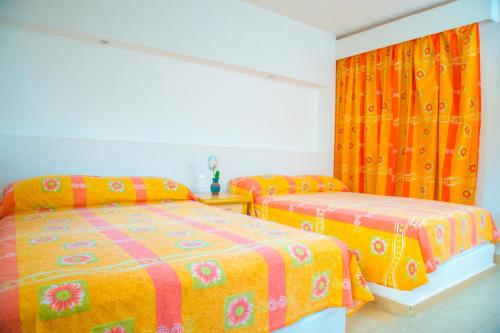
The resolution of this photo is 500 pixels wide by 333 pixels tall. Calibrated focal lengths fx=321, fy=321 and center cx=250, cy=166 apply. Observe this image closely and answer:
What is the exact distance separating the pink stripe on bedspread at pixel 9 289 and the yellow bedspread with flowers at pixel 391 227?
1.98 meters

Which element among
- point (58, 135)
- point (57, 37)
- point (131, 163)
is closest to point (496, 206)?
point (131, 163)

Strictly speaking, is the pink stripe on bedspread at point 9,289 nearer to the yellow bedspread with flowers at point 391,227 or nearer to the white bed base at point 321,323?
the white bed base at point 321,323

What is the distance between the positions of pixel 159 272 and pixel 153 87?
89.1 inches

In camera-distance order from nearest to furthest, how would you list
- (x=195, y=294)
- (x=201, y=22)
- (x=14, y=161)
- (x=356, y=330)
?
(x=195, y=294) < (x=356, y=330) < (x=14, y=161) < (x=201, y=22)

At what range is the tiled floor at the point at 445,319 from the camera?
186 centimetres

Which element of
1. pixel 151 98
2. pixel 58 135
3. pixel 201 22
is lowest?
pixel 58 135

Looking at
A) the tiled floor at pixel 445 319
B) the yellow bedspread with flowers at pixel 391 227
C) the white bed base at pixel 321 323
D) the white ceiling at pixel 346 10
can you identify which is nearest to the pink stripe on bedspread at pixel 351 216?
the yellow bedspread with flowers at pixel 391 227

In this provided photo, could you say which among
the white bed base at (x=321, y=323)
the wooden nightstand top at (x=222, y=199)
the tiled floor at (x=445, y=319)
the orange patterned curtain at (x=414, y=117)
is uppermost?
the orange patterned curtain at (x=414, y=117)

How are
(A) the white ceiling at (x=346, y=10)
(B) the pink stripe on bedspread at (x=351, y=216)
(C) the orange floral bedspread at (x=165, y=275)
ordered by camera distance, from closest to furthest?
Result: 1. (C) the orange floral bedspread at (x=165, y=275)
2. (B) the pink stripe on bedspread at (x=351, y=216)
3. (A) the white ceiling at (x=346, y=10)

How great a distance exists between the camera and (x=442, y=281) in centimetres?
224

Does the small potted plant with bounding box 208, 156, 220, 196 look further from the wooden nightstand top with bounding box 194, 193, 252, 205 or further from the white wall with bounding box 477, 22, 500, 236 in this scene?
the white wall with bounding box 477, 22, 500, 236

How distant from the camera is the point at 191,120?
321cm

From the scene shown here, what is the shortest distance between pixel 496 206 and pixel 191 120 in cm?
309

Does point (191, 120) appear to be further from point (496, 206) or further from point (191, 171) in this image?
point (496, 206)
